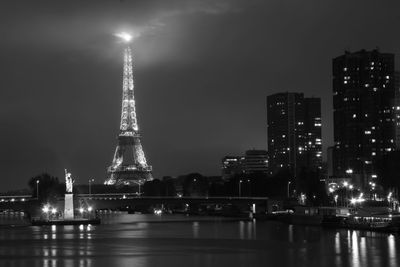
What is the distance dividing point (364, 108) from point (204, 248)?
11651 cm

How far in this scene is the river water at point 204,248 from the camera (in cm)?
4853

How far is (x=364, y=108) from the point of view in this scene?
554 feet

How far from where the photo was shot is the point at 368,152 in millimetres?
162875

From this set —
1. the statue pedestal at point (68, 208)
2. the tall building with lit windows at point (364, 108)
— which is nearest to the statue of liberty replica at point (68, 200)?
the statue pedestal at point (68, 208)

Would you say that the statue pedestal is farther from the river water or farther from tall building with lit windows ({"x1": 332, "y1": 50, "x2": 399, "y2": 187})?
tall building with lit windows ({"x1": 332, "y1": 50, "x2": 399, "y2": 187})

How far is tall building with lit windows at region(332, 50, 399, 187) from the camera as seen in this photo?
536 feet

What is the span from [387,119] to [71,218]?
86.6m

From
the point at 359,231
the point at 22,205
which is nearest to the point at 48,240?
the point at 359,231

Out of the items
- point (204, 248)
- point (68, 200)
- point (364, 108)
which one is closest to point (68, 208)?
point (68, 200)

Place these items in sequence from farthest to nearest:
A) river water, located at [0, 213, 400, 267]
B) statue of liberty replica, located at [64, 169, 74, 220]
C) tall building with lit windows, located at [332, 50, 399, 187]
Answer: tall building with lit windows, located at [332, 50, 399, 187]
statue of liberty replica, located at [64, 169, 74, 220]
river water, located at [0, 213, 400, 267]

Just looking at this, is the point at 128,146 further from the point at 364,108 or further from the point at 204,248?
the point at 204,248

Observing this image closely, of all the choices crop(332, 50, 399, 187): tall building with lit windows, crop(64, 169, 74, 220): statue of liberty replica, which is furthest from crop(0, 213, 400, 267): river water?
crop(332, 50, 399, 187): tall building with lit windows

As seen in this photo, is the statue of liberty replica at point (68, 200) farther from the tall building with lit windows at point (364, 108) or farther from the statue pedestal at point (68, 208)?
the tall building with lit windows at point (364, 108)

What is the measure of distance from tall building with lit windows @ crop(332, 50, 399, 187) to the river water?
88.2m
